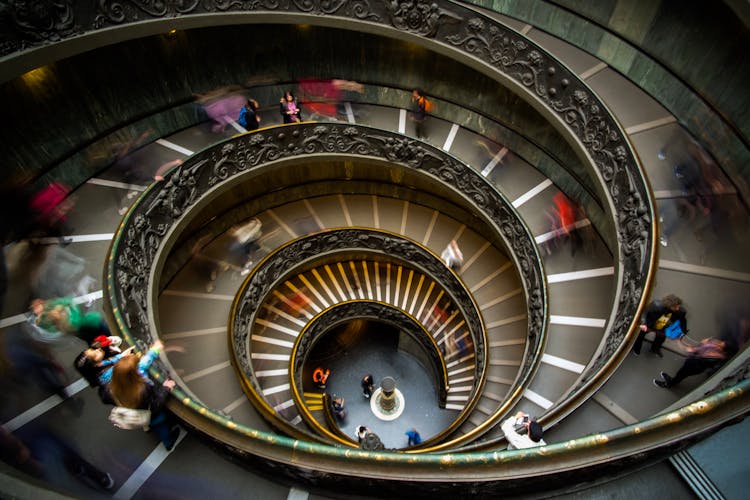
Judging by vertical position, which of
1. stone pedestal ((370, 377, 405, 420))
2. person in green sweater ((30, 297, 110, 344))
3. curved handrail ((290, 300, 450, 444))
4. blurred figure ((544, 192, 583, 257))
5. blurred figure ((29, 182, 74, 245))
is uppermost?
blurred figure ((544, 192, 583, 257))

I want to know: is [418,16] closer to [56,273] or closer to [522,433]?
[522,433]

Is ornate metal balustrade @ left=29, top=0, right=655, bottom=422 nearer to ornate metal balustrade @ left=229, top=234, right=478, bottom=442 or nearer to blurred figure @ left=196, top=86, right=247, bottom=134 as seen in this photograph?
blurred figure @ left=196, top=86, right=247, bottom=134

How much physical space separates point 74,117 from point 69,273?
3702 mm

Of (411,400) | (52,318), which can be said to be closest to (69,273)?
(52,318)

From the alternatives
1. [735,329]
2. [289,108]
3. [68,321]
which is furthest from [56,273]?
[735,329]

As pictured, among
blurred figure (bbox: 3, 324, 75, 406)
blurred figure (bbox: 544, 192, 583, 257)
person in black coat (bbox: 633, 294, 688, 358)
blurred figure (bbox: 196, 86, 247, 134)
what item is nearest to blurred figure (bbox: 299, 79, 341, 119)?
blurred figure (bbox: 196, 86, 247, 134)

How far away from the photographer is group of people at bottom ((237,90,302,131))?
407 inches

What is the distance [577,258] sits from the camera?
31.0ft

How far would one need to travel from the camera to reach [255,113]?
34.3 feet

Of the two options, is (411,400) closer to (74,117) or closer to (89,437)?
(89,437)

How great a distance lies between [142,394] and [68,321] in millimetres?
2474

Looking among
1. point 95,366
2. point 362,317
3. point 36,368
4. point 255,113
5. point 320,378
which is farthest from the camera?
point 320,378

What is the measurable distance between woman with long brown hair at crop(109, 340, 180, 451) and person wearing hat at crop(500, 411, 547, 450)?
144 inches

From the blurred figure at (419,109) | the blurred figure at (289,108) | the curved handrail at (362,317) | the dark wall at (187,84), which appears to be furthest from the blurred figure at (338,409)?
the dark wall at (187,84)
